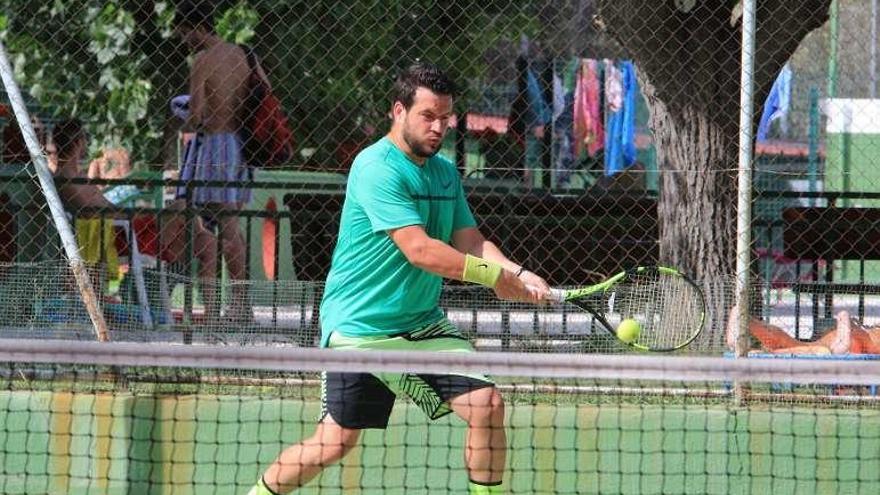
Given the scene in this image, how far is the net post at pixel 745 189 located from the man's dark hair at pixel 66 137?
396 cm

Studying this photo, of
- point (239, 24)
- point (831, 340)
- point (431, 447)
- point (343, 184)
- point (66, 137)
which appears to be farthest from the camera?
point (239, 24)

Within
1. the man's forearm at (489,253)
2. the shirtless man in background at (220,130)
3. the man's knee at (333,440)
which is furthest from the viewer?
the shirtless man in background at (220,130)

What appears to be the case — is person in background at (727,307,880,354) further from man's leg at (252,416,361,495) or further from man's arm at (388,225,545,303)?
man's leg at (252,416,361,495)

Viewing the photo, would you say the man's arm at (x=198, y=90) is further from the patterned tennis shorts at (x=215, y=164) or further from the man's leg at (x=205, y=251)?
the man's leg at (x=205, y=251)

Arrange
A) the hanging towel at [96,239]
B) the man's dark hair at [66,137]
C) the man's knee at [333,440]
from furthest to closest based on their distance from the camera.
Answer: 1. the man's dark hair at [66,137]
2. the hanging towel at [96,239]
3. the man's knee at [333,440]

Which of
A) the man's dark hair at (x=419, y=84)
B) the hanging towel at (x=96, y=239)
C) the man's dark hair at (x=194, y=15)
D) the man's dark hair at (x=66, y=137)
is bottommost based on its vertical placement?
the hanging towel at (x=96, y=239)

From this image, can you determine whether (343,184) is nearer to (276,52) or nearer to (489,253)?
(276,52)

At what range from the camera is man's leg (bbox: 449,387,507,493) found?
482 cm

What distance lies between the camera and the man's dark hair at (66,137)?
878 cm

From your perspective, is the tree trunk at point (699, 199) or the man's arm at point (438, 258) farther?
the tree trunk at point (699, 199)

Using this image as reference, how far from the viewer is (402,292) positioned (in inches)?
196

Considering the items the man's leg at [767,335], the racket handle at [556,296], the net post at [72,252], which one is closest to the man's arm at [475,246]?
the racket handle at [556,296]

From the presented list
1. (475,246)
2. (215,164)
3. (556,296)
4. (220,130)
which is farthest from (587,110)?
(556,296)

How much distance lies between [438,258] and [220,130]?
3.94 metres
